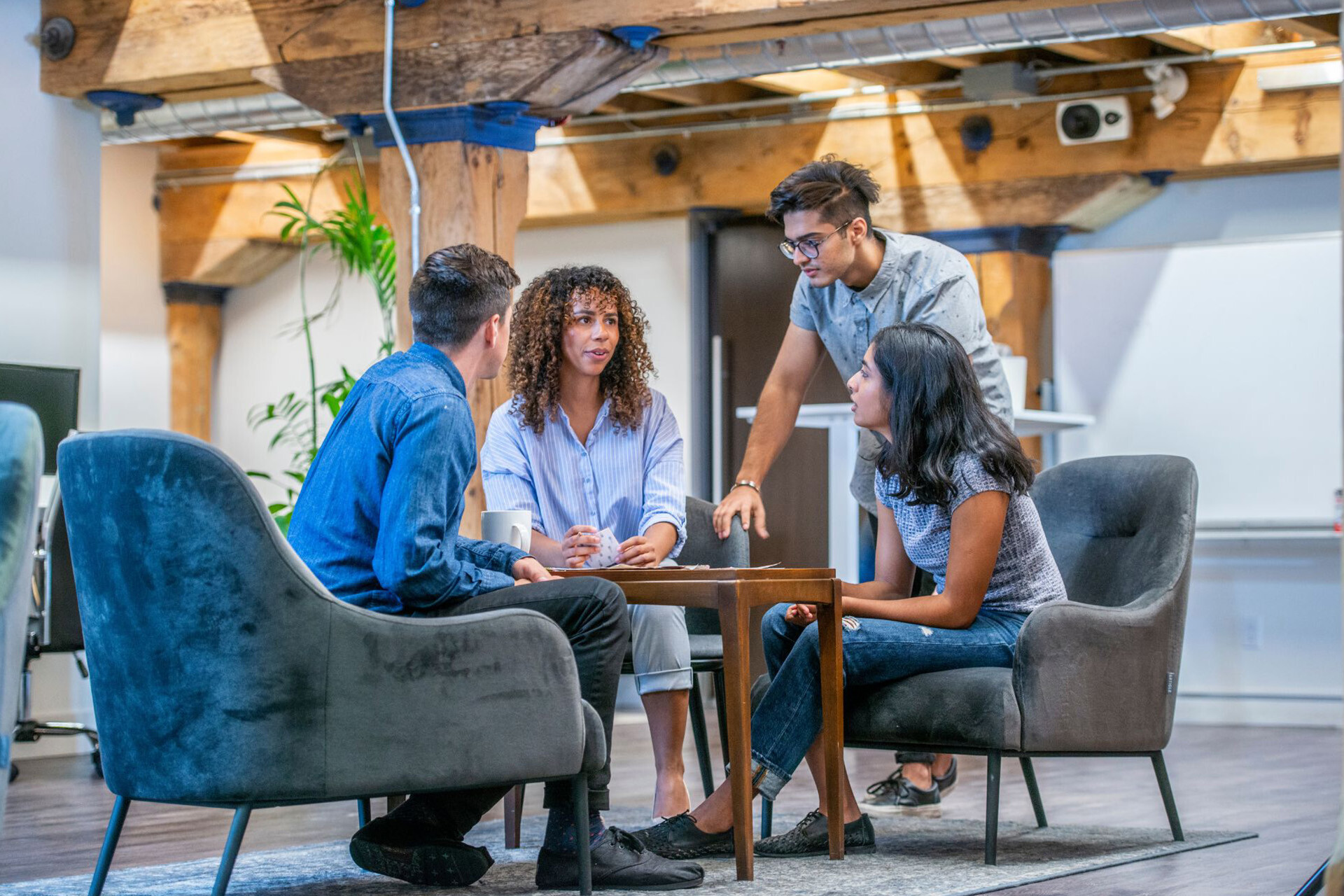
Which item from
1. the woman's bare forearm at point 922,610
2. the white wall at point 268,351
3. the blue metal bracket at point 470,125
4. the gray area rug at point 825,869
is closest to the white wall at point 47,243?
the blue metal bracket at point 470,125

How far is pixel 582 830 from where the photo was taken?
2766 mm

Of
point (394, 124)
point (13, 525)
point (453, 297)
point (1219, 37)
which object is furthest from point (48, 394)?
point (1219, 37)

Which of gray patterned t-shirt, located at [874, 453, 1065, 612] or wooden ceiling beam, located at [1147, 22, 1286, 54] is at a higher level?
wooden ceiling beam, located at [1147, 22, 1286, 54]

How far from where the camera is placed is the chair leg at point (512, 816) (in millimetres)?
3549

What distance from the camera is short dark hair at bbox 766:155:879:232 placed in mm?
3721

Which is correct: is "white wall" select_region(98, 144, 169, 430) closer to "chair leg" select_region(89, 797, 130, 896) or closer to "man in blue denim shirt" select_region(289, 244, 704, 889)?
"man in blue denim shirt" select_region(289, 244, 704, 889)

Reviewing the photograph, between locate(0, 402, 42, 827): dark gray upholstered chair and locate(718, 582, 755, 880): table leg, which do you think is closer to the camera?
locate(0, 402, 42, 827): dark gray upholstered chair

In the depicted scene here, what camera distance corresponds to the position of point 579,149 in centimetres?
835

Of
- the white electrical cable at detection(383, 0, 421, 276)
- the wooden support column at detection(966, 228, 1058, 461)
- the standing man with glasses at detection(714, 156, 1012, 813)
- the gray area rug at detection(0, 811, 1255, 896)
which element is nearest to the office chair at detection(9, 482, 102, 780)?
the white electrical cable at detection(383, 0, 421, 276)

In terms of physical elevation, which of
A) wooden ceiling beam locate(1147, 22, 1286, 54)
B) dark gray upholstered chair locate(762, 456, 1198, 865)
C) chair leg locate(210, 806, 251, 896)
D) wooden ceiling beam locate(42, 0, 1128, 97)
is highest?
wooden ceiling beam locate(1147, 22, 1286, 54)

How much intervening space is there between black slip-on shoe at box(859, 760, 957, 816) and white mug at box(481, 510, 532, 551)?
1.47 meters

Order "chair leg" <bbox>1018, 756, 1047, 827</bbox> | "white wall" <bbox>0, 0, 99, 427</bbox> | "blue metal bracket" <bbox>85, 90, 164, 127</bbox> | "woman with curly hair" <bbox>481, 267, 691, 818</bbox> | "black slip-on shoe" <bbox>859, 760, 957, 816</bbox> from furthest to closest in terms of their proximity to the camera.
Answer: "blue metal bracket" <bbox>85, 90, 164, 127</bbox>, "white wall" <bbox>0, 0, 99, 427</bbox>, "black slip-on shoe" <bbox>859, 760, 957, 816</bbox>, "chair leg" <bbox>1018, 756, 1047, 827</bbox>, "woman with curly hair" <bbox>481, 267, 691, 818</bbox>

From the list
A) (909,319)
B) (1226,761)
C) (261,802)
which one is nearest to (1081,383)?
(1226,761)

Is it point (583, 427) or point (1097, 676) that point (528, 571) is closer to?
point (583, 427)
